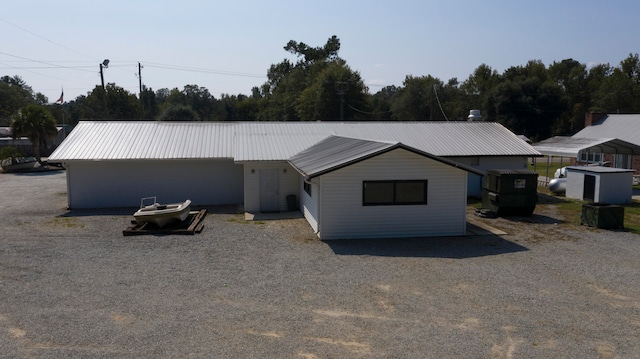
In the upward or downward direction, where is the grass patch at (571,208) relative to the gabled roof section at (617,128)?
downward

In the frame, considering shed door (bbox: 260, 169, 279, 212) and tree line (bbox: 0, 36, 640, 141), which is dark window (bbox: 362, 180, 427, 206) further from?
tree line (bbox: 0, 36, 640, 141)

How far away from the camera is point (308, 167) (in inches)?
671

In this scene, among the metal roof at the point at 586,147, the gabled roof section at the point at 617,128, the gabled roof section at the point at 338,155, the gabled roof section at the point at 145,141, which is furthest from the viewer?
the gabled roof section at the point at 617,128

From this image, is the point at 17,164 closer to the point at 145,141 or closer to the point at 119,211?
the point at 145,141

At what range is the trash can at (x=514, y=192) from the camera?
63.7ft

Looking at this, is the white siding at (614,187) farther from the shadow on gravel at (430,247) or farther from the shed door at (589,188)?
the shadow on gravel at (430,247)

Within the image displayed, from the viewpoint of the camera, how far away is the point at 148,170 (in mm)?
22406

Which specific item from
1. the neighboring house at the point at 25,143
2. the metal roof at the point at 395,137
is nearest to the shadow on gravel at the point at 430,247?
the metal roof at the point at 395,137

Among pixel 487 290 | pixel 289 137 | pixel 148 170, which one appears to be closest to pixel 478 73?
pixel 289 137

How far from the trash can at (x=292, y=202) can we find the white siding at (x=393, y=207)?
5313 millimetres

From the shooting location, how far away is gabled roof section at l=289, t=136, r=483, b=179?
1558 cm

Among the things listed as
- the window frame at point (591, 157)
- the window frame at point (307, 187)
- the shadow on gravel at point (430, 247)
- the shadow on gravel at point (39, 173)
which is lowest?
the shadow on gravel at point (430, 247)

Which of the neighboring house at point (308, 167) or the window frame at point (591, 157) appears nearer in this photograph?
the neighboring house at point (308, 167)

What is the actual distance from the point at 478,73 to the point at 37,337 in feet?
267
